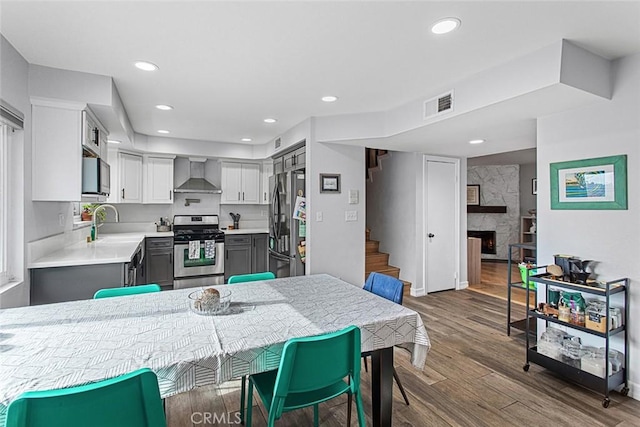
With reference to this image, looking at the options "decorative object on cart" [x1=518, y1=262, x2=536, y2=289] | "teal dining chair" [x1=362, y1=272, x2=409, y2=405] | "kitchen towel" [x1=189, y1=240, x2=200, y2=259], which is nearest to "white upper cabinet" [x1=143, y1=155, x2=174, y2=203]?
"kitchen towel" [x1=189, y1=240, x2=200, y2=259]

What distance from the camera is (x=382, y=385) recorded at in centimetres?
175

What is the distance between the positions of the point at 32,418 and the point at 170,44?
2117mm

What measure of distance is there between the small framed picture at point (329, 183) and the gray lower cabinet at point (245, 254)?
2024 millimetres

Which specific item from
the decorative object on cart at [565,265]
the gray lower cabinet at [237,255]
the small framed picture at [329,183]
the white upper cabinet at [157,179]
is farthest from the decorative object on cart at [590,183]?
the white upper cabinet at [157,179]

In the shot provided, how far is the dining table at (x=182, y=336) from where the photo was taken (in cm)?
122

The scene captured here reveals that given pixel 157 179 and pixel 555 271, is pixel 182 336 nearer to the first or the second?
pixel 555 271

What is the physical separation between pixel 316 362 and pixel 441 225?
414 cm

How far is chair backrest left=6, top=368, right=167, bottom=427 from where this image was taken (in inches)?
37.3

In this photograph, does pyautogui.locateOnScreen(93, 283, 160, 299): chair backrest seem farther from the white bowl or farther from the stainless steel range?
the stainless steel range

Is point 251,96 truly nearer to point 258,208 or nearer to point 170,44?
point 170,44

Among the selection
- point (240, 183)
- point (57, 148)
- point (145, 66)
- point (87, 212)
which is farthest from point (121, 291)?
point (240, 183)

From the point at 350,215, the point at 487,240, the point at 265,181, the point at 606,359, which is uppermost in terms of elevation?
the point at 265,181

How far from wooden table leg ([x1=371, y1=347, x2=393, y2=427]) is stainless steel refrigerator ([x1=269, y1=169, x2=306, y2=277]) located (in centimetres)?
258

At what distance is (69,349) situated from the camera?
1.33 meters
